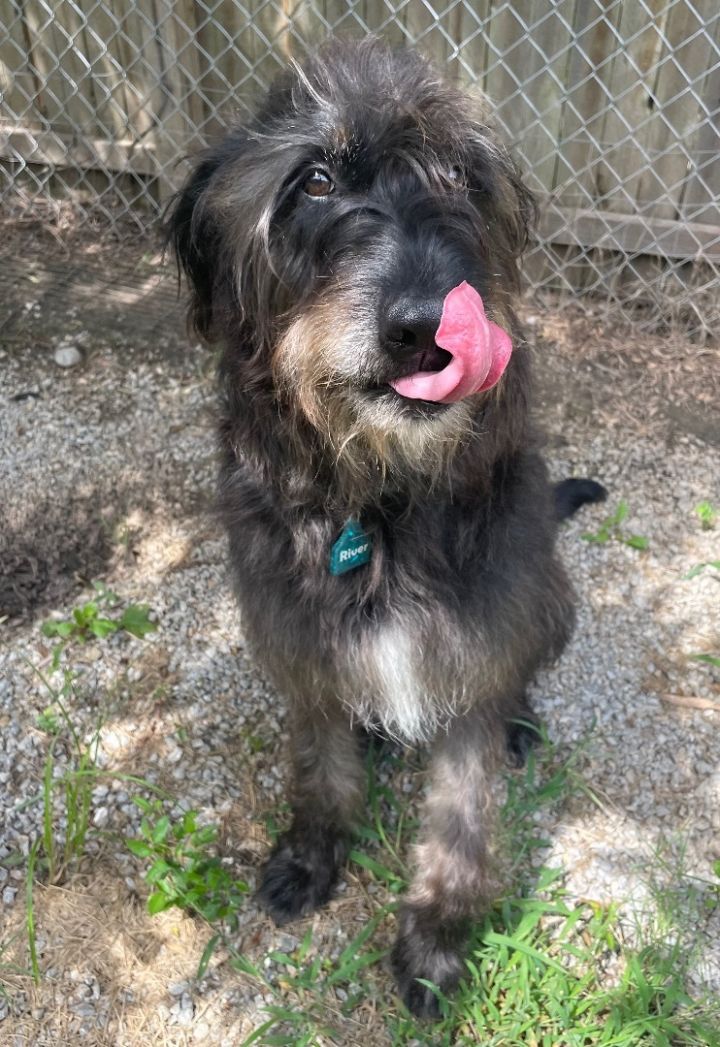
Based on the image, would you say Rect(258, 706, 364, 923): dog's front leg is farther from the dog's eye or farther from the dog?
the dog's eye

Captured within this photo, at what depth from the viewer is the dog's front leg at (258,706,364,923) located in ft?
7.86

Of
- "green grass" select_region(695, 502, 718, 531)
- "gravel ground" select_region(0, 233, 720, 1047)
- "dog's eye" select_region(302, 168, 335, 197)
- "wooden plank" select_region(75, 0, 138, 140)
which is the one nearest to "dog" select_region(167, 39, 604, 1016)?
"dog's eye" select_region(302, 168, 335, 197)

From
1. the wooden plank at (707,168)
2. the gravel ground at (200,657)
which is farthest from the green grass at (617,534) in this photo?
the wooden plank at (707,168)

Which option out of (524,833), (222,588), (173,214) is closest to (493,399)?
(173,214)

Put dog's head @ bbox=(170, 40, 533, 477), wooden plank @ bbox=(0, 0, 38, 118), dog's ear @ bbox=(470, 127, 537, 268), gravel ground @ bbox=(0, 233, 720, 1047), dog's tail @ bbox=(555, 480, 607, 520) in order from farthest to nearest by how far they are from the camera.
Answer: wooden plank @ bbox=(0, 0, 38, 118) < dog's tail @ bbox=(555, 480, 607, 520) < gravel ground @ bbox=(0, 233, 720, 1047) < dog's ear @ bbox=(470, 127, 537, 268) < dog's head @ bbox=(170, 40, 533, 477)

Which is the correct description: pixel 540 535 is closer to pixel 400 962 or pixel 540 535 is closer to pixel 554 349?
pixel 400 962

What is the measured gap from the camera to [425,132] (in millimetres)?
1752

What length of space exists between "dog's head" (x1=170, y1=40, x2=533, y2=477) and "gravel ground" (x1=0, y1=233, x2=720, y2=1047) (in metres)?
1.30

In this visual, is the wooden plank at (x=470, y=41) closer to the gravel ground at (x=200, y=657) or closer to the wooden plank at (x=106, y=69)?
the gravel ground at (x=200, y=657)

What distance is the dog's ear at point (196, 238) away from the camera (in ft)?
6.42

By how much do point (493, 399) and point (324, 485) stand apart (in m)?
0.38

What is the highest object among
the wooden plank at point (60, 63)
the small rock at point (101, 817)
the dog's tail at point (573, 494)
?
the wooden plank at point (60, 63)

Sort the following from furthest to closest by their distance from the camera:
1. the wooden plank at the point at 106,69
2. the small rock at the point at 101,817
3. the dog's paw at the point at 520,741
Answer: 1. the wooden plank at the point at 106,69
2. the dog's paw at the point at 520,741
3. the small rock at the point at 101,817

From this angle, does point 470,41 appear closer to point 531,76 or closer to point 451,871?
point 531,76
